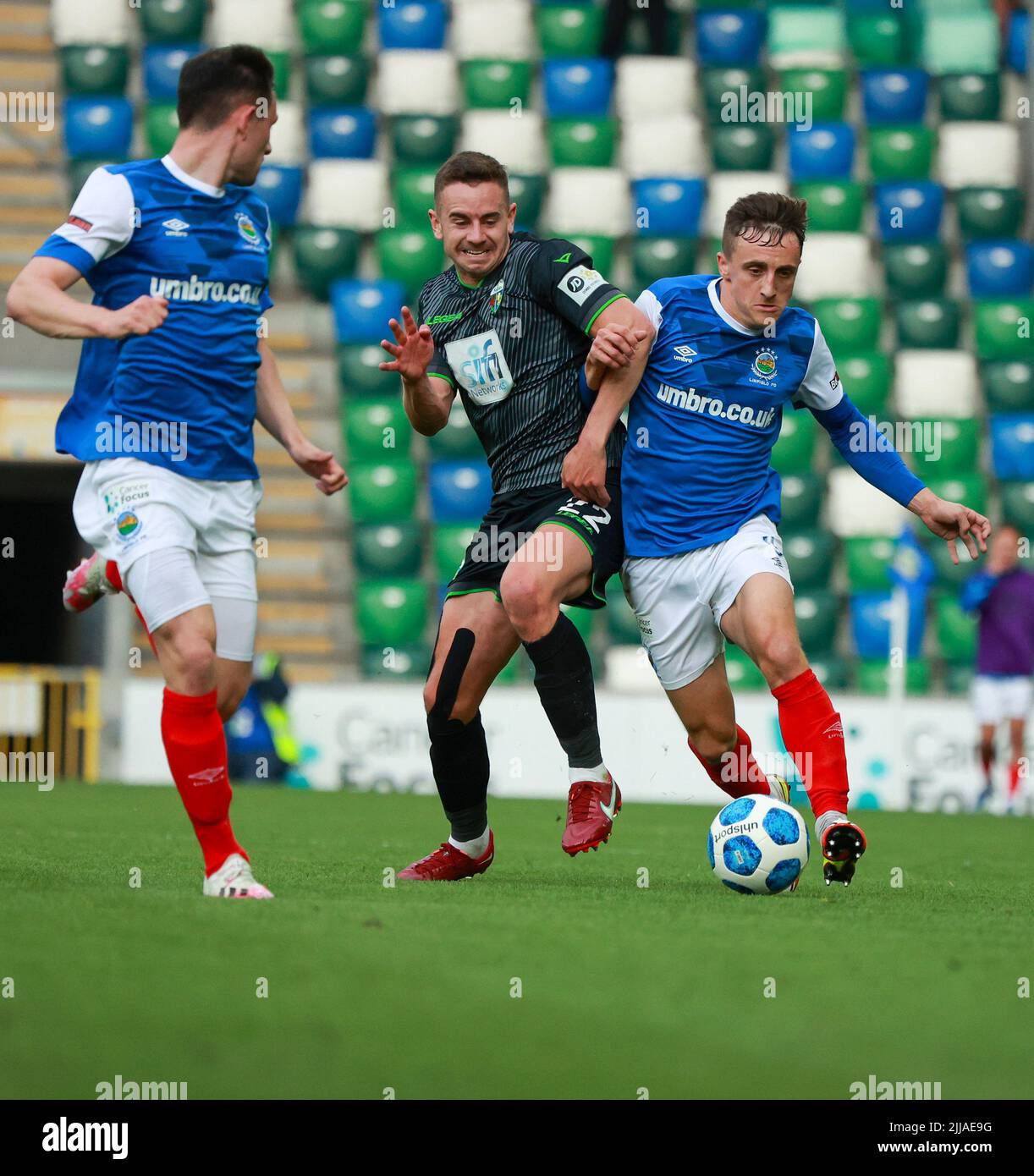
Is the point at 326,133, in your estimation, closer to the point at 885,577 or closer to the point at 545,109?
the point at 545,109

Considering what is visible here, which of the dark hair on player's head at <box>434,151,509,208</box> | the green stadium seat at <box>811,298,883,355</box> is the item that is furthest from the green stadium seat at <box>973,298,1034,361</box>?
the dark hair on player's head at <box>434,151,509,208</box>

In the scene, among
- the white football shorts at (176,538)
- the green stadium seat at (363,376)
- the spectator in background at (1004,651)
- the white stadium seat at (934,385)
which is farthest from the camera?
the white stadium seat at (934,385)

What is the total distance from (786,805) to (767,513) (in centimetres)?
95

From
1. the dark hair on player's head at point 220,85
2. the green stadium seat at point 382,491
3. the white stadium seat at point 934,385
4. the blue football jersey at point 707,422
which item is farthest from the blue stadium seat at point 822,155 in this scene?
the dark hair on player's head at point 220,85

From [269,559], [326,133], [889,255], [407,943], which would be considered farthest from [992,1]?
[407,943]

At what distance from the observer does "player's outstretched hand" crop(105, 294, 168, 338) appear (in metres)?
4.26

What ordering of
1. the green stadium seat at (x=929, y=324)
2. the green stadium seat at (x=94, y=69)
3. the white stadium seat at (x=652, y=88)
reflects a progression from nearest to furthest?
1. the green stadium seat at (x=929, y=324)
2. the green stadium seat at (x=94, y=69)
3. the white stadium seat at (x=652, y=88)

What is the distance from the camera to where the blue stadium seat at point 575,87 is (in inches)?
663

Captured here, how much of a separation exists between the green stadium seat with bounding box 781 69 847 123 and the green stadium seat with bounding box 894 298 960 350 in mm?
2404

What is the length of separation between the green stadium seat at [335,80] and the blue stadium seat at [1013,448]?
21.0ft

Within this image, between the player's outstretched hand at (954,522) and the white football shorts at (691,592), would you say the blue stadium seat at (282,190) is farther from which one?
the player's outstretched hand at (954,522)

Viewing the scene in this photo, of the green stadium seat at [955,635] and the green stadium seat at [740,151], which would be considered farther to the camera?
the green stadium seat at [740,151]

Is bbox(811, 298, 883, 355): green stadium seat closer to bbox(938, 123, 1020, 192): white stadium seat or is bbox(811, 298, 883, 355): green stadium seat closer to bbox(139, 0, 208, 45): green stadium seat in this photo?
bbox(938, 123, 1020, 192): white stadium seat
